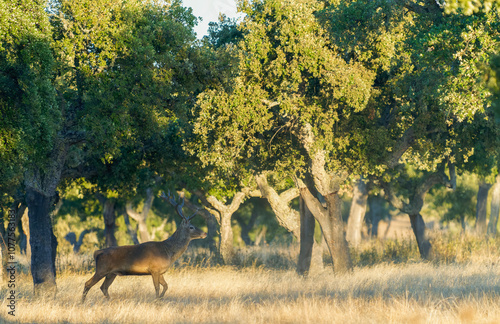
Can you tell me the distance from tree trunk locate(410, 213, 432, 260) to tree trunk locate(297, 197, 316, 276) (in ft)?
19.9

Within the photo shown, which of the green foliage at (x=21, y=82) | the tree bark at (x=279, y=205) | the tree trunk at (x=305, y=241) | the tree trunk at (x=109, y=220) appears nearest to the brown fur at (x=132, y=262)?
the green foliage at (x=21, y=82)

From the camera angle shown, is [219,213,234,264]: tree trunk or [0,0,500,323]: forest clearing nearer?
[0,0,500,323]: forest clearing

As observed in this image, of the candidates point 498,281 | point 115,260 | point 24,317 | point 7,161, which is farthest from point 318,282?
point 7,161

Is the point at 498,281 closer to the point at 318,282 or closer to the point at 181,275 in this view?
the point at 318,282

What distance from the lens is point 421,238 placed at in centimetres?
2770

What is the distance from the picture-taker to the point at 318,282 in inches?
739

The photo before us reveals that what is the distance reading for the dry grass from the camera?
11836 mm

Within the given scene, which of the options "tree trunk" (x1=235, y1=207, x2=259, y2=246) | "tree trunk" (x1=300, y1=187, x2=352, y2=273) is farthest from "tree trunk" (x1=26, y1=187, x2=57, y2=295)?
"tree trunk" (x1=235, y1=207, x2=259, y2=246)

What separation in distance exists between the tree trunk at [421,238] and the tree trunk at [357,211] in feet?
24.0

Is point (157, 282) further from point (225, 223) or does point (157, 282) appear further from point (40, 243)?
point (225, 223)

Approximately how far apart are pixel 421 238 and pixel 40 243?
18185 millimetres

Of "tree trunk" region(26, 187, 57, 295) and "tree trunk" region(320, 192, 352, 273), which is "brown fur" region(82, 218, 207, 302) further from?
"tree trunk" region(320, 192, 352, 273)

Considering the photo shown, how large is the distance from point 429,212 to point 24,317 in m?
61.9

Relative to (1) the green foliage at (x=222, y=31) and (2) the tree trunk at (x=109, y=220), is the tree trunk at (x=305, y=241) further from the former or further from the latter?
(2) the tree trunk at (x=109, y=220)
